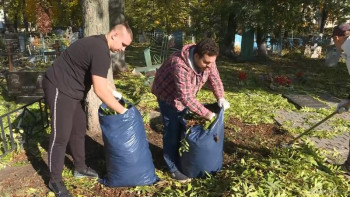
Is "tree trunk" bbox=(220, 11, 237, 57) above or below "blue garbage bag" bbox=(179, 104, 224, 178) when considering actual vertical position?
above

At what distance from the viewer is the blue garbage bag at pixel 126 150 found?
3.07 meters

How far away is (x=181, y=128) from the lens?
11.2 ft

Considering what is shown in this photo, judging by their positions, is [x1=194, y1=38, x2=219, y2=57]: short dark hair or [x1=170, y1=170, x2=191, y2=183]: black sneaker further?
[x1=170, y1=170, x2=191, y2=183]: black sneaker

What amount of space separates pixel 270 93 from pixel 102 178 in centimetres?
492

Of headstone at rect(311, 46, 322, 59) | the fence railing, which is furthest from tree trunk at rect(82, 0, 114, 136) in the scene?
headstone at rect(311, 46, 322, 59)

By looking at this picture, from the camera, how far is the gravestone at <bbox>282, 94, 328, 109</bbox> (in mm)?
6275

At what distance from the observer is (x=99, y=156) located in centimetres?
411

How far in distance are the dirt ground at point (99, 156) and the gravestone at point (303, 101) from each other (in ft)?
5.21

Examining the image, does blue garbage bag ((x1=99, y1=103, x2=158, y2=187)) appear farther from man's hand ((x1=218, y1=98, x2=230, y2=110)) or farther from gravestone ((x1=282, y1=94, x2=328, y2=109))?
gravestone ((x1=282, y1=94, x2=328, y2=109))

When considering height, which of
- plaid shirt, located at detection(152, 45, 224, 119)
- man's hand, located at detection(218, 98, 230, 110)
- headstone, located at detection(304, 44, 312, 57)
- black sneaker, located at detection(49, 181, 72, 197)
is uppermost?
headstone, located at detection(304, 44, 312, 57)

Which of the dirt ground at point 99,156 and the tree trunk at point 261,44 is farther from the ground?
the tree trunk at point 261,44

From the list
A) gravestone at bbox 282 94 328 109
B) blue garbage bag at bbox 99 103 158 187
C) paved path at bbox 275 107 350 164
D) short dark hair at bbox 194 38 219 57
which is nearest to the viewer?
short dark hair at bbox 194 38 219 57

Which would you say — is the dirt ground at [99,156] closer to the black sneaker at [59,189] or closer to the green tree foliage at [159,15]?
the black sneaker at [59,189]

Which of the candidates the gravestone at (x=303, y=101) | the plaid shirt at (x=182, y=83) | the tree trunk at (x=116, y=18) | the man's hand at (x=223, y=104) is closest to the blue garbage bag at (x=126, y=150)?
the plaid shirt at (x=182, y=83)
